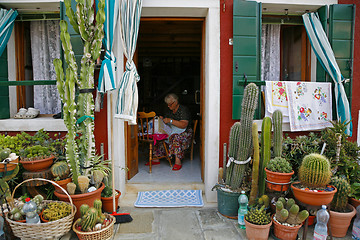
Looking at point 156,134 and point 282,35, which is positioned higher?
point 282,35

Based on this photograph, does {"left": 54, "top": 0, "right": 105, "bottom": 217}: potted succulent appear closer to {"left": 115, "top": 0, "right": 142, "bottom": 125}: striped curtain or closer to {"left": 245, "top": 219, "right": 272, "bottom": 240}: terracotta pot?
{"left": 115, "top": 0, "right": 142, "bottom": 125}: striped curtain

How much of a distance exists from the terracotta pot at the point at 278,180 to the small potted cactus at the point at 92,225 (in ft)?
5.84

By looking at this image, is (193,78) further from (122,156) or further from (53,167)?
(53,167)

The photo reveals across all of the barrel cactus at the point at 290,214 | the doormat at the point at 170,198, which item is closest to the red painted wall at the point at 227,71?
the doormat at the point at 170,198

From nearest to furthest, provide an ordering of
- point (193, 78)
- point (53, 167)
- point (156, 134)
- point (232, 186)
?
1. point (53, 167)
2. point (232, 186)
3. point (156, 134)
4. point (193, 78)

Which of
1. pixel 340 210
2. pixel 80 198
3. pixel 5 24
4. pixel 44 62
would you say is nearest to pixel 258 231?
pixel 340 210

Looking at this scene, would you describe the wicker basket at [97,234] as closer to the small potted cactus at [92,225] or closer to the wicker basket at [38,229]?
the small potted cactus at [92,225]

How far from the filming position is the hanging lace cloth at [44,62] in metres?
4.04

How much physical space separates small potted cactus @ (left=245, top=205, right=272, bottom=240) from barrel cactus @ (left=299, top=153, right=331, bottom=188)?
60 cm

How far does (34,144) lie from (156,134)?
210 centimetres

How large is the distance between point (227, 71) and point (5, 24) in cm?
316

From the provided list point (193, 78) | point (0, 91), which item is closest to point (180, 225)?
point (0, 91)

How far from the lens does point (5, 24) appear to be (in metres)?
3.68

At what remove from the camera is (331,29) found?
3.64 meters
